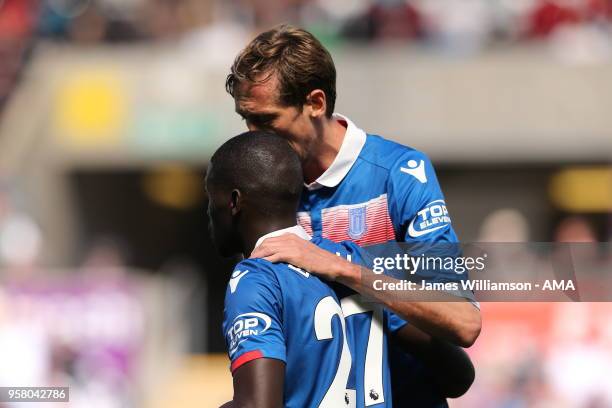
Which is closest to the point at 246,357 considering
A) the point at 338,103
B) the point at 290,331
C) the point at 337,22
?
the point at 290,331

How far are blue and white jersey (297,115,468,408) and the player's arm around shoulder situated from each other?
727mm

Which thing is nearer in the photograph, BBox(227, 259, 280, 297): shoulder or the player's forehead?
BBox(227, 259, 280, 297): shoulder

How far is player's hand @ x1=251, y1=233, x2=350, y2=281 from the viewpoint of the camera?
10.9ft

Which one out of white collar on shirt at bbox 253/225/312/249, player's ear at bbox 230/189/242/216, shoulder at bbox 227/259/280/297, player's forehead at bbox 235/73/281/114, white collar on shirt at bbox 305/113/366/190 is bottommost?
shoulder at bbox 227/259/280/297

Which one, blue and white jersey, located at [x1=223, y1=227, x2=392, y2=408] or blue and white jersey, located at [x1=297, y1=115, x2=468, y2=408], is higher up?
blue and white jersey, located at [x1=297, y1=115, x2=468, y2=408]

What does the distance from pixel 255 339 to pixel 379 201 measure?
0.98 meters

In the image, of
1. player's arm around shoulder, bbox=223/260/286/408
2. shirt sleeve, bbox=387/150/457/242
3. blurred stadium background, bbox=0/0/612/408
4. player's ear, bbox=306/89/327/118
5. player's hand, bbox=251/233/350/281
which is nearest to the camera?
player's arm around shoulder, bbox=223/260/286/408

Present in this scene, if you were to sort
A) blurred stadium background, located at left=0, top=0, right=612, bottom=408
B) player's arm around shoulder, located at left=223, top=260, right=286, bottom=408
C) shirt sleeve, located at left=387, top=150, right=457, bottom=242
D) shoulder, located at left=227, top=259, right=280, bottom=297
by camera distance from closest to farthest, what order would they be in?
player's arm around shoulder, located at left=223, top=260, right=286, bottom=408 → shoulder, located at left=227, top=259, right=280, bottom=297 → shirt sleeve, located at left=387, top=150, right=457, bottom=242 → blurred stadium background, located at left=0, top=0, right=612, bottom=408

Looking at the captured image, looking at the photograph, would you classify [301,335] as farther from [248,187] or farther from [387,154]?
[387,154]

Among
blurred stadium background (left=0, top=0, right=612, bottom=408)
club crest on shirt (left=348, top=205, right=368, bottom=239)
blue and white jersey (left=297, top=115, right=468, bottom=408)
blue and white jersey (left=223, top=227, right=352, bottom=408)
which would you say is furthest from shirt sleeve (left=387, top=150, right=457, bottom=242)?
blurred stadium background (left=0, top=0, right=612, bottom=408)

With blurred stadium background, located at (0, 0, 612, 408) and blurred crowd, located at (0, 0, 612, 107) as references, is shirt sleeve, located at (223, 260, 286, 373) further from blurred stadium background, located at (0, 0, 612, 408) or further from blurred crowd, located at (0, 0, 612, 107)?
blurred crowd, located at (0, 0, 612, 107)

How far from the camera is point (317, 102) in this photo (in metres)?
3.96

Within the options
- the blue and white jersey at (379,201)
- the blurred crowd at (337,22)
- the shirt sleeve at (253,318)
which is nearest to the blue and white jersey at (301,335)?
the shirt sleeve at (253,318)

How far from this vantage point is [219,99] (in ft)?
46.1
